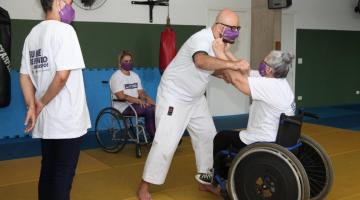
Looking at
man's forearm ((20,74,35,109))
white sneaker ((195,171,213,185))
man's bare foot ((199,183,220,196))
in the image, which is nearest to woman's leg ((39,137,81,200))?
man's forearm ((20,74,35,109))

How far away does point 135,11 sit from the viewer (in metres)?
5.95

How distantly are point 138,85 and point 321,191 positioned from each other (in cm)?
260

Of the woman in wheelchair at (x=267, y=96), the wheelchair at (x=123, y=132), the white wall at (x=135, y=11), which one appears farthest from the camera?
the white wall at (x=135, y=11)

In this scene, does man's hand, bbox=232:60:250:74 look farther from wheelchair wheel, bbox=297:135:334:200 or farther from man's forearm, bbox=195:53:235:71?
wheelchair wheel, bbox=297:135:334:200

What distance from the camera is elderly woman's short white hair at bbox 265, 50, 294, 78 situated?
2.51 metres

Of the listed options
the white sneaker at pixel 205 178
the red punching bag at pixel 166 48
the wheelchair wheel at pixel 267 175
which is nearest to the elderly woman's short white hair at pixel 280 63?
the wheelchair wheel at pixel 267 175

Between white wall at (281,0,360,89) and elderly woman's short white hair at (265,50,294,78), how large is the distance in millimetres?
5357

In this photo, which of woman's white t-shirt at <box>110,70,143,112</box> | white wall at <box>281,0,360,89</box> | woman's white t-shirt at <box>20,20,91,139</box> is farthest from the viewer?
white wall at <box>281,0,360,89</box>

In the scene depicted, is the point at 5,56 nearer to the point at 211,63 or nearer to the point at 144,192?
the point at 144,192

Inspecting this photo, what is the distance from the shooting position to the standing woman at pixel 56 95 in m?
1.84

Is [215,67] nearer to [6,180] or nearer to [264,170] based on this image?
[264,170]

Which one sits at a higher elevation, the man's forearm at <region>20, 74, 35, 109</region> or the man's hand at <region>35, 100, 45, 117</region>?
the man's forearm at <region>20, 74, 35, 109</region>

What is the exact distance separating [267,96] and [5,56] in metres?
3.40

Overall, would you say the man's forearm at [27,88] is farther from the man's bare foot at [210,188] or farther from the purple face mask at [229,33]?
the man's bare foot at [210,188]
